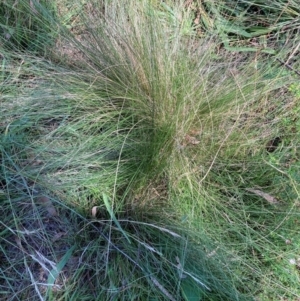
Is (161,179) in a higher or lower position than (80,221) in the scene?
higher

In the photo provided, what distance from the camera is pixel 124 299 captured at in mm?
990

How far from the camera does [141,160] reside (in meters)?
1.13

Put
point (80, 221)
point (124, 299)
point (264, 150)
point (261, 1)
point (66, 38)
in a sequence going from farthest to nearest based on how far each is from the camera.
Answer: point (261, 1) < point (66, 38) < point (264, 150) < point (80, 221) < point (124, 299)

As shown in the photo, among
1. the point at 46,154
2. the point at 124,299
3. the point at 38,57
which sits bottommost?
the point at 124,299

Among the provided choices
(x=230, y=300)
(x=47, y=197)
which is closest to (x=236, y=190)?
(x=230, y=300)

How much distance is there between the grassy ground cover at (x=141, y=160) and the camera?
1.03 metres

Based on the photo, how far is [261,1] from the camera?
1478 mm

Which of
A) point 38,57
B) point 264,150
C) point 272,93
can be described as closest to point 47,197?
point 38,57

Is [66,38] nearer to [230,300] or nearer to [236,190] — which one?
[236,190]

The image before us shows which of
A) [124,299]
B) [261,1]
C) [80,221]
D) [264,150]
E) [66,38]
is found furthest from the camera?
[261,1]

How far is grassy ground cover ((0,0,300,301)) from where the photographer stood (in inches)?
40.6

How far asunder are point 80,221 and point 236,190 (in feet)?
1.55

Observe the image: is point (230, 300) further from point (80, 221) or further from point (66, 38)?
point (66, 38)

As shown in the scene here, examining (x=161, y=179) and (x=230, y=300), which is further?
(x=161, y=179)
